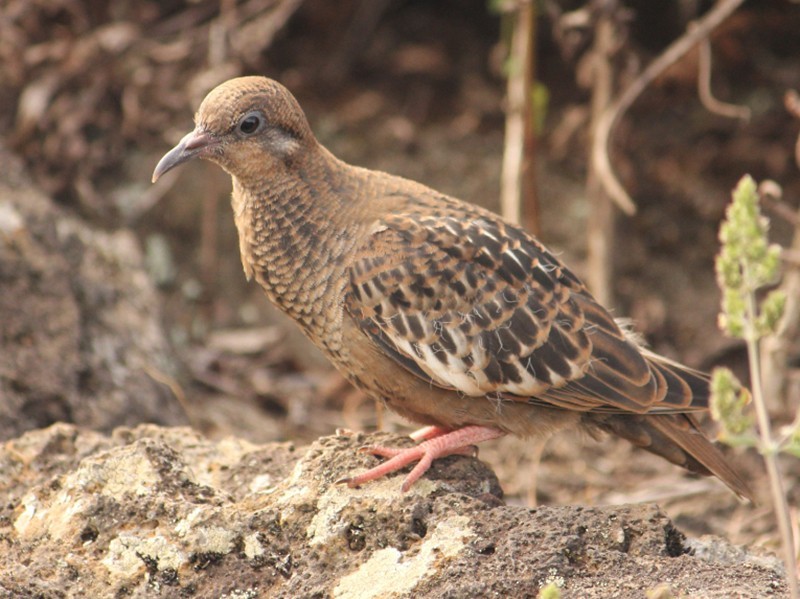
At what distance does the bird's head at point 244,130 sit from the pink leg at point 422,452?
3.72 feet

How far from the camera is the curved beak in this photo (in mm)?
3719

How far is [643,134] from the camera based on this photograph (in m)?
6.84

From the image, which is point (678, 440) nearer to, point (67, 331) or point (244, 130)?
point (244, 130)

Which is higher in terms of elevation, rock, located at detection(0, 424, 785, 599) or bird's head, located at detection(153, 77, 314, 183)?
bird's head, located at detection(153, 77, 314, 183)

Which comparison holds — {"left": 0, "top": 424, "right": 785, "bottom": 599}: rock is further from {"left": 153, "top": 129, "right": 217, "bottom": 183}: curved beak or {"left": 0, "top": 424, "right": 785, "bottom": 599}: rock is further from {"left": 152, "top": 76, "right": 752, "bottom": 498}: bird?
{"left": 153, "top": 129, "right": 217, "bottom": 183}: curved beak

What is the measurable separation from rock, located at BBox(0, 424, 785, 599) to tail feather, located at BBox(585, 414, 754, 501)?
632 millimetres

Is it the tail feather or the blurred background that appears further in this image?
the blurred background

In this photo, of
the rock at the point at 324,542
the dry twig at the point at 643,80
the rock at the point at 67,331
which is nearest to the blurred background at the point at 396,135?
the dry twig at the point at 643,80

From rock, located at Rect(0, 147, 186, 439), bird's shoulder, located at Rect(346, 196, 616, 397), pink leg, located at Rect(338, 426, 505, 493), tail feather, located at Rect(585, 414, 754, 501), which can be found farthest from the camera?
rock, located at Rect(0, 147, 186, 439)

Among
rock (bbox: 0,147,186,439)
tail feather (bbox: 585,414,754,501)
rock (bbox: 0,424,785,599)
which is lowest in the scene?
tail feather (bbox: 585,414,754,501)

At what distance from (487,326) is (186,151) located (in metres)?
1.18

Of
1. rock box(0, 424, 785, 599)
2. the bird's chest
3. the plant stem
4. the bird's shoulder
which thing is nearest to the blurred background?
the bird's chest

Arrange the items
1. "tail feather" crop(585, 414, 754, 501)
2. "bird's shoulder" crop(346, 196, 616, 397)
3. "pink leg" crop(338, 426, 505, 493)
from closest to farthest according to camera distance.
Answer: "pink leg" crop(338, 426, 505, 493)
"bird's shoulder" crop(346, 196, 616, 397)
"tail feather" crop(585, 414, 754, 501)

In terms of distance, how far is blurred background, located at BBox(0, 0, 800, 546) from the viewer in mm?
6309
